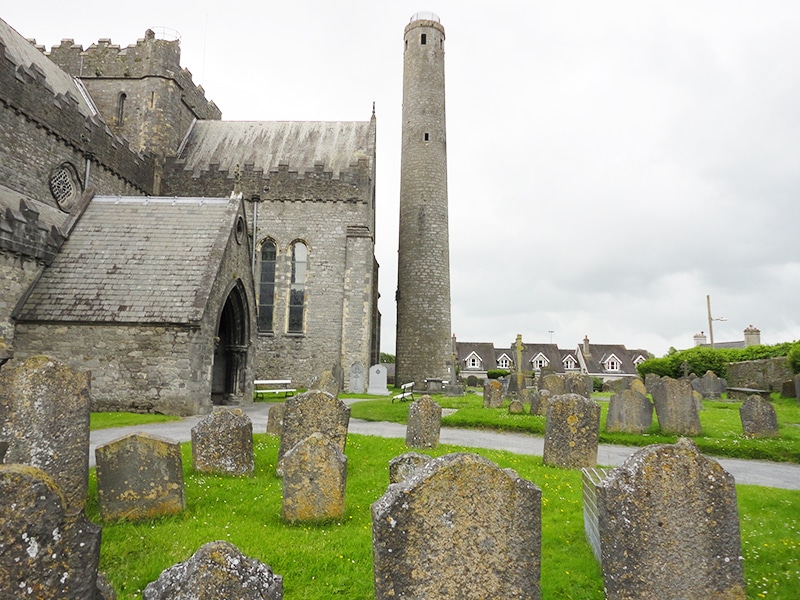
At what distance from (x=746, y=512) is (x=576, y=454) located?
2.30 meters

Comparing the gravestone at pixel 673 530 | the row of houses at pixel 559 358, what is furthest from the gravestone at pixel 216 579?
the row of houses at pixel 559 358

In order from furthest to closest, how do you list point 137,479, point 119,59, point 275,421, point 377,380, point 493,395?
point 119,59 < point 377,380 < point 493,395 < point 275,421 < point 137,479

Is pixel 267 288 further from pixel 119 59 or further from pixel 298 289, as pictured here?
pixel 119 59

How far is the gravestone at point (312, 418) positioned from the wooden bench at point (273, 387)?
1206cm

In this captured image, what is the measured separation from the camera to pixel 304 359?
21891 mm

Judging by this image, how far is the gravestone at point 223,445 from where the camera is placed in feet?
21.9

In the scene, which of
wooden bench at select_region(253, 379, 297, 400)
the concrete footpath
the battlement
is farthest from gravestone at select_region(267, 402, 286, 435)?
the battlement

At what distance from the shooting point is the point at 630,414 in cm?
1131

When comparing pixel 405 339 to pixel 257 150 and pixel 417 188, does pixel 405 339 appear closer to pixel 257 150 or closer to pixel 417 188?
pixel 417 188

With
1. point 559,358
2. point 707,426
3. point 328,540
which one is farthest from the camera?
point 559,358

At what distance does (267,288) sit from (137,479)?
17992mm

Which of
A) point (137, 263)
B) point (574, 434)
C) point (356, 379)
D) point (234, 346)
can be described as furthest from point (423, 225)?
point (574, 434)

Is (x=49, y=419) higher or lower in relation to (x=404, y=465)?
higher

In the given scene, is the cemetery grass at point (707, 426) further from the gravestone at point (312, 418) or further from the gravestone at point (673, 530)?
the gravestone at point (673, 530)
